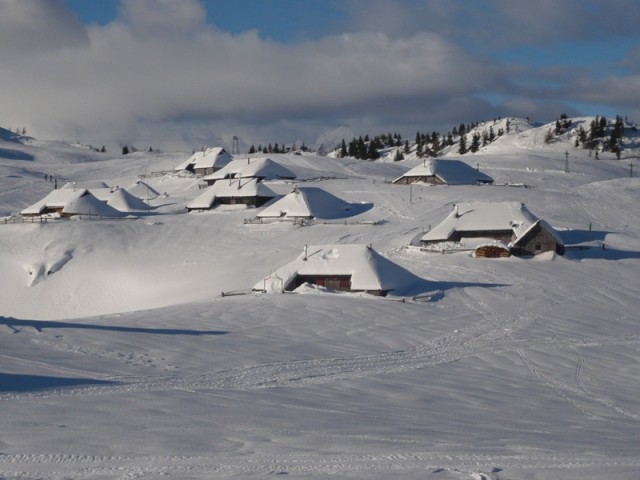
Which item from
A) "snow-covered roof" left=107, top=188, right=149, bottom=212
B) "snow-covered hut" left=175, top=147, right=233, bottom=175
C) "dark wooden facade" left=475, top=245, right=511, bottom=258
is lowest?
"dark wooden facade" left=475, top=245, right=511, bottom=258

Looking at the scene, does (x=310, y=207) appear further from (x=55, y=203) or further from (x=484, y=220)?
(x=55, y=203)

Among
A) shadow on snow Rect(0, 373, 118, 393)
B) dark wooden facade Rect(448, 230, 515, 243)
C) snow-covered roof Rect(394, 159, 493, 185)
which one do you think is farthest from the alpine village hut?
shadow on snow Rect(0, 373, 118, 393)

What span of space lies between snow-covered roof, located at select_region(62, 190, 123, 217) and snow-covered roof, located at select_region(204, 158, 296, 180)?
16.3 metres

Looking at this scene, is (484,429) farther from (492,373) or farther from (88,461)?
(492,373)

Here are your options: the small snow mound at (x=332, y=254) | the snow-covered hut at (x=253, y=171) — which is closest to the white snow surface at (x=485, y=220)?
the small snow mound at (x=332, y=254)

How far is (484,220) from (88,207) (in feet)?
105

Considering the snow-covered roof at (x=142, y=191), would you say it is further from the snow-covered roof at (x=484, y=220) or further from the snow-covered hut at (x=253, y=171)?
the snow-covered roof at (x=484, y=220)

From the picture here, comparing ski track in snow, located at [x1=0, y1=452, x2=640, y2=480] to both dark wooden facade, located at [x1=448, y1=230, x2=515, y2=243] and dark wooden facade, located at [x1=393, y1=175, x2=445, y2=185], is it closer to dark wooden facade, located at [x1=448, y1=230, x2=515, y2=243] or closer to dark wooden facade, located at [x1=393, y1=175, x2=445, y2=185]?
dark wooden facade, located at [x1=448, y1=230, x2=515, y2=243]

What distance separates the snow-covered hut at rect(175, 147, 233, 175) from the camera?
3804 inches

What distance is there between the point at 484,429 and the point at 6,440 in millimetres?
8976

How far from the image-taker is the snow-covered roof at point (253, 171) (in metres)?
85.9

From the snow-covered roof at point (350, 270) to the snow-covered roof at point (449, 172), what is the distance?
1577 inches

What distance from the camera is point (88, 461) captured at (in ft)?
41.5

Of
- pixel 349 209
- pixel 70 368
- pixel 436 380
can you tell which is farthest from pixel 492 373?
pixel 349 209
